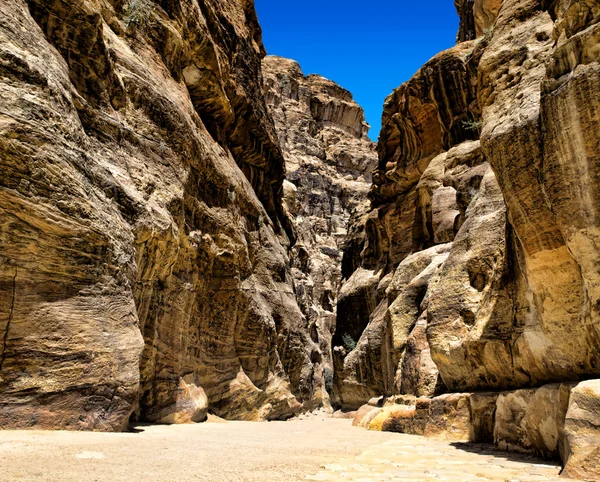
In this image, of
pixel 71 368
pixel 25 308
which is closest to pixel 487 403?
pixel 71 368

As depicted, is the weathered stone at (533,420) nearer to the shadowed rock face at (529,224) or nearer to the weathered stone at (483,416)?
the shadowed rock face at (529,224)

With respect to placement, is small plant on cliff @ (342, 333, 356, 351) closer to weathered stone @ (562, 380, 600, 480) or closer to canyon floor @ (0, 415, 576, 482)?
canyon floor @ (0, 415, 576, 482)

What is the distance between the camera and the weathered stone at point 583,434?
15.5 feet

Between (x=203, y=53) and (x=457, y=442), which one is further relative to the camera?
(x=203, y=53)

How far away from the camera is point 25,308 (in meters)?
7.82

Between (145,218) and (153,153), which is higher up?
(153,153)

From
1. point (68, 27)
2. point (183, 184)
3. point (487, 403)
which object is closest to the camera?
point (487, 403)

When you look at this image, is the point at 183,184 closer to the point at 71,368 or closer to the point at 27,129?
the point at 27,129

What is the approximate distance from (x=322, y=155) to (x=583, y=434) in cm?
8141

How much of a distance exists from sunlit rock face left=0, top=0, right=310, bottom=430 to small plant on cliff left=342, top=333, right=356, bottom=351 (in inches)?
274

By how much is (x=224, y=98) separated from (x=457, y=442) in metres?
16.6

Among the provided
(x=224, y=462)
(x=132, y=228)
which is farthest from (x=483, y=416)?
(x=132, y=228)

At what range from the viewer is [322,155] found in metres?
84.4

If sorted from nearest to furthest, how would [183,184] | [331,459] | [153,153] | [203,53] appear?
1. [331,459]
2. [153,153]
3. [183,184]
4. [203,53]
